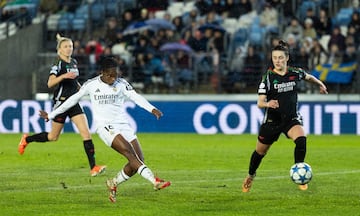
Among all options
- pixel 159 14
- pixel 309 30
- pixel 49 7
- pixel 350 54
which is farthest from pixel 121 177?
pixel 49 7

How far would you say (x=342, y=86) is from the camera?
27.2 meters

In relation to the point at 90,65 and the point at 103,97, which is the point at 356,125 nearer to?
the point at 90,65

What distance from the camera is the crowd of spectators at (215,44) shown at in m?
27.7

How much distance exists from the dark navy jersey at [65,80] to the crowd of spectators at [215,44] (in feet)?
38.2

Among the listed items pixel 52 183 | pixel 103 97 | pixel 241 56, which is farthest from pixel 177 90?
pixel 103 97

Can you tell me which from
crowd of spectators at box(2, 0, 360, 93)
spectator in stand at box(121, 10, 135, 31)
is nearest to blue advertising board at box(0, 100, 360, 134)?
crowd of spectators at box(2, 0, 360, 93)

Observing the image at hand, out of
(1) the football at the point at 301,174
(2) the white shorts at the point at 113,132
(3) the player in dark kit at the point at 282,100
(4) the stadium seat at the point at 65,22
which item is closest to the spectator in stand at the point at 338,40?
(4) the stadium seat at the point at 65,22

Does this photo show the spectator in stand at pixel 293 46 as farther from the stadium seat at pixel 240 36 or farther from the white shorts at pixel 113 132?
the white shorts at pixel 113 132

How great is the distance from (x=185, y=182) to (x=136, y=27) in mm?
15362

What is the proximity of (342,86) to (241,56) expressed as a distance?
9.66 feet

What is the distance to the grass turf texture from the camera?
11922 millimetres

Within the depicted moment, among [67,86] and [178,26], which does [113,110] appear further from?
[178,26]

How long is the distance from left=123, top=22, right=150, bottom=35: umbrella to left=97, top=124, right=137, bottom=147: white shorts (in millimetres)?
17070

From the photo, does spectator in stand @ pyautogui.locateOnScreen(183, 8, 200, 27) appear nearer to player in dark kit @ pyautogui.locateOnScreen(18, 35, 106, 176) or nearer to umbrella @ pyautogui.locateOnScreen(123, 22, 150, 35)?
umbrella @ pyautogui.locateOnScreen(123, 22, 150, 35)
